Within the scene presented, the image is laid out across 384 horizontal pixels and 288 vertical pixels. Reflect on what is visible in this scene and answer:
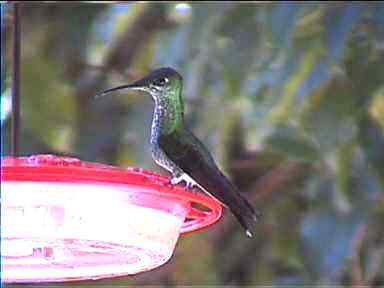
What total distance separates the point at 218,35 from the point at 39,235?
166cm

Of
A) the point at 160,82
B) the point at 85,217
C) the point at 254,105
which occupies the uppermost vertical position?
the point at 160,82

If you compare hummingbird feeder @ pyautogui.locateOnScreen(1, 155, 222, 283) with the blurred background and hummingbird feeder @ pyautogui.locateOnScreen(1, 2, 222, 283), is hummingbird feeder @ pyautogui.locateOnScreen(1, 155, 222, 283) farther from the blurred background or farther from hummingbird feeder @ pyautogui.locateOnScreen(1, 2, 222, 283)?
the blurred background

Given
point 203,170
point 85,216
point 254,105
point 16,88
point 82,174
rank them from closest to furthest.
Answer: point 82,174 < point 85,216 < point 203,170 < point 16,88 < point 254,105

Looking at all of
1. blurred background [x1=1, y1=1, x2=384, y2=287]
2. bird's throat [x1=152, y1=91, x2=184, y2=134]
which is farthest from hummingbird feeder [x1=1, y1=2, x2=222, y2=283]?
blurred background [x1=1, y1=1, x2=384, y2=287]

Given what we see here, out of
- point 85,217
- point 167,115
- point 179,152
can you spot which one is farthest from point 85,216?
point 167,115

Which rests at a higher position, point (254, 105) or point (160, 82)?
A: point (160, 82)

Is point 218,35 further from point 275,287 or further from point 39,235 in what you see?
point 39,235

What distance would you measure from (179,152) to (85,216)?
26 centimetres

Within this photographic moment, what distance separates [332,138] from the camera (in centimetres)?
363

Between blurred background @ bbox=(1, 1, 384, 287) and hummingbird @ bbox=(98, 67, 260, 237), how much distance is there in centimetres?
88

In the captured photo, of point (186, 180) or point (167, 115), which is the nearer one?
point (186, 180)

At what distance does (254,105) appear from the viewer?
3.93 meters

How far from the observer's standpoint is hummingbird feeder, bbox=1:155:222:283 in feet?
6.31

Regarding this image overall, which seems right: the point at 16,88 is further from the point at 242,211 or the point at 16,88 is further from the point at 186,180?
the point at 242,211
